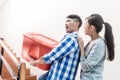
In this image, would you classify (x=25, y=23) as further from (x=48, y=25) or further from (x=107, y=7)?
(x=107, y=7)

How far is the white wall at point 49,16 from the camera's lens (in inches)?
104

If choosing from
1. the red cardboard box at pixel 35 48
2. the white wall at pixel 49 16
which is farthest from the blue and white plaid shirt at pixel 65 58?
the white wall at pixel 49 16

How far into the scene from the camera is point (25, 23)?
484 cm

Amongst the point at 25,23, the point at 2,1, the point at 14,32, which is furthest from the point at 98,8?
the point at 2,1

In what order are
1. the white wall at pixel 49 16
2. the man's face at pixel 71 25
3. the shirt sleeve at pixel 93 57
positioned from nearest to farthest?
the shirt sleeve at pixel 93 57 → the man's face at pixel 71 25 → the white wall at pixel 49 16

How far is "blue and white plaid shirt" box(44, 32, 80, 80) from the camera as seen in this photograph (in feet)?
5.77

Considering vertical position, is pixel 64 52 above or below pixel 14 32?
above

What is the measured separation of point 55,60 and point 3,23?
14.8 ft

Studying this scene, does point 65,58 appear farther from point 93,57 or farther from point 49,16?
point 49,16

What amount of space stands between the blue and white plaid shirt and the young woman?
7cm

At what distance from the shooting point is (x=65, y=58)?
180 cm

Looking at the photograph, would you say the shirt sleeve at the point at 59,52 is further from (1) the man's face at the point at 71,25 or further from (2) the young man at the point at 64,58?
(1) the man's face at the point at 71,25

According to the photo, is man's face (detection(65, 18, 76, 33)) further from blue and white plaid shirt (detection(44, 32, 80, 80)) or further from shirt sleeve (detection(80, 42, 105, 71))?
shirt sleeve (detection(80, 42, 105, 71))

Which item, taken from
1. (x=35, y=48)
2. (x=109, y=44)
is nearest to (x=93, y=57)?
(x=109, y=44)
